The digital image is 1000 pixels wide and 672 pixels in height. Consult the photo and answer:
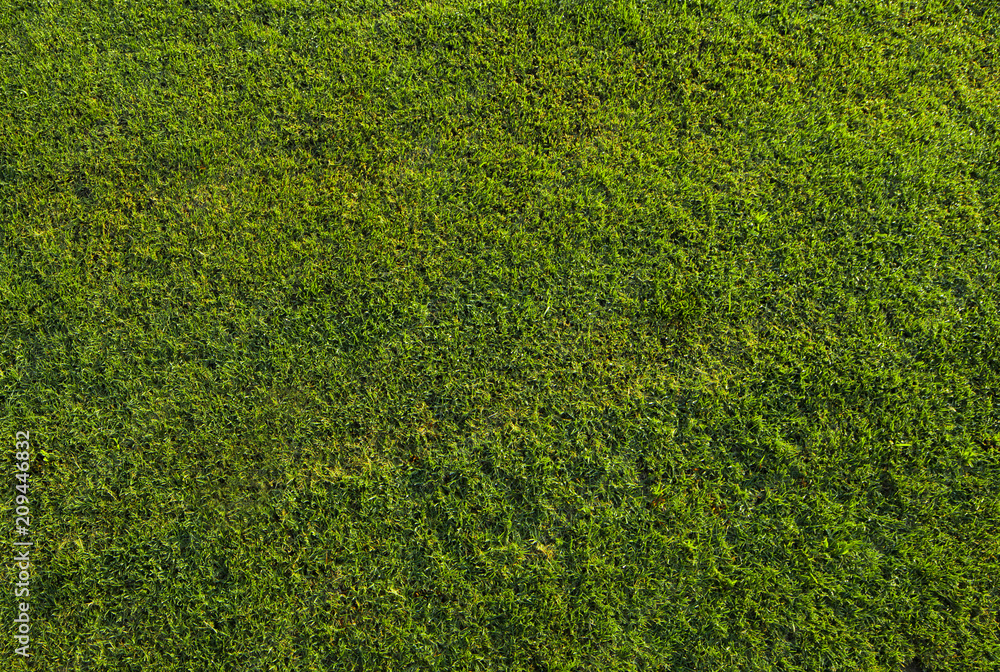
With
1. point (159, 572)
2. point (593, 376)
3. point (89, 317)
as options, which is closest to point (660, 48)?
point (593, 376)

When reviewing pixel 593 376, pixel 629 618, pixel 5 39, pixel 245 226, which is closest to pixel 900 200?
pixel 593 376

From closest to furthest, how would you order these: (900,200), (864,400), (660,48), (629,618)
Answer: (629,618) → (864,400) → (900,200) → (660,48)

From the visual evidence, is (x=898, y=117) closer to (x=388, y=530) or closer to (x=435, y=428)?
(x=435, y=428)

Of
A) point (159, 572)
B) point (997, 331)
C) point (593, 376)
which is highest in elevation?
point (997, 331)

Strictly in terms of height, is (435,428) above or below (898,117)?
below

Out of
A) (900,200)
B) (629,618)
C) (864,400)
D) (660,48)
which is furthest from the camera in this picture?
(660,48)

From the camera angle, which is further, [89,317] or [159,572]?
[89,317]

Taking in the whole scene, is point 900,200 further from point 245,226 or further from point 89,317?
point 89,317
